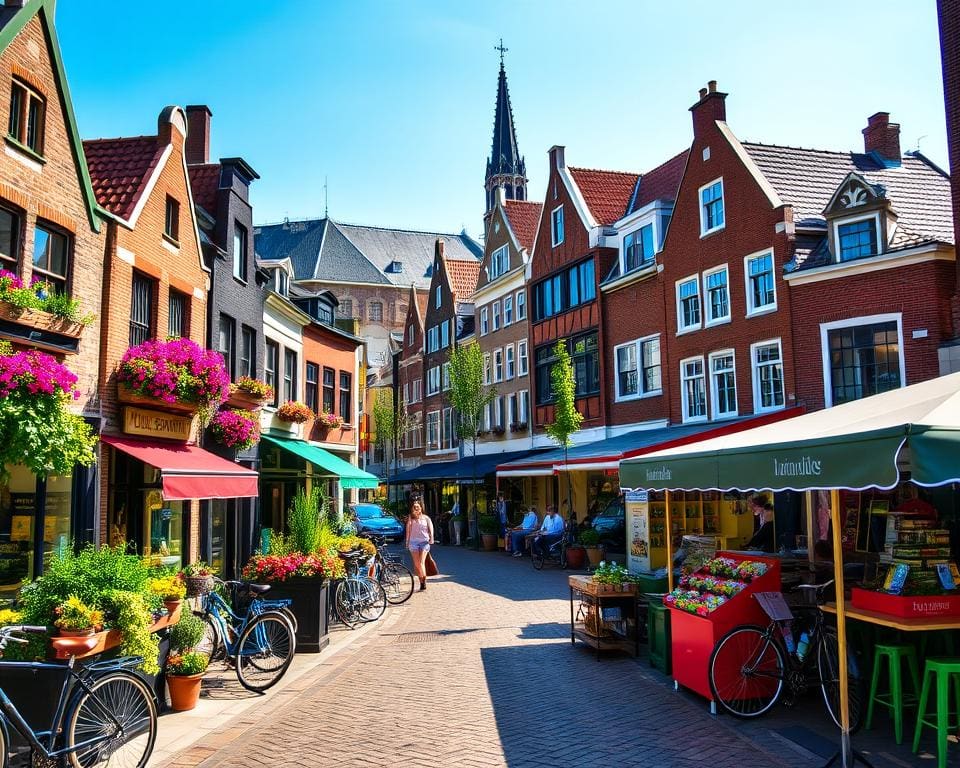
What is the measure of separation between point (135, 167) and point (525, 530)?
17329 millimetres

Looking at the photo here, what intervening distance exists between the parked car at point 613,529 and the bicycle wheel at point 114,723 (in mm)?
18332

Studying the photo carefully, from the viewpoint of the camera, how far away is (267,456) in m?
22.2

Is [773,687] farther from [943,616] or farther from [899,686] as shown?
[943,616]

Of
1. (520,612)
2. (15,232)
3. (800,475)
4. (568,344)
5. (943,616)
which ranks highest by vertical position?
(568,344)

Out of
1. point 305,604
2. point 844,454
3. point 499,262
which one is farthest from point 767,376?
point 499,262

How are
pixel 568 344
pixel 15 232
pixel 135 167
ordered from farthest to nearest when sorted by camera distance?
pixel 568 344 → pixel 135 167 → pixel 15 232

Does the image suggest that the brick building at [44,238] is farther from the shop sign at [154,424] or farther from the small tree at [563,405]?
the small tree at [563,405]

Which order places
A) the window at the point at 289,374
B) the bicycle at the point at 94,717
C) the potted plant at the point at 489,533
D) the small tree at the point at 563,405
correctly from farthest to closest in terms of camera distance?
the potted plant at the point at 489,533 < the small tree at the point at 563,405 < the window at the point at 289,374 < the bicycle at the point at 94,717

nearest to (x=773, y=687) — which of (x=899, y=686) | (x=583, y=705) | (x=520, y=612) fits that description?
(x=899, y=686)

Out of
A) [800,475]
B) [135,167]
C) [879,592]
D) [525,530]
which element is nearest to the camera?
[800,475]

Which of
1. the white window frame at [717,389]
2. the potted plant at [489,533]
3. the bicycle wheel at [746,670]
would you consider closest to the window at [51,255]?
the bicycle wheel at [746,670]

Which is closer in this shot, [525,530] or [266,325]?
[266,325]

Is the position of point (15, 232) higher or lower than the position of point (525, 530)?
higher

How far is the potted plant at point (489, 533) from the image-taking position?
31.9 meters
